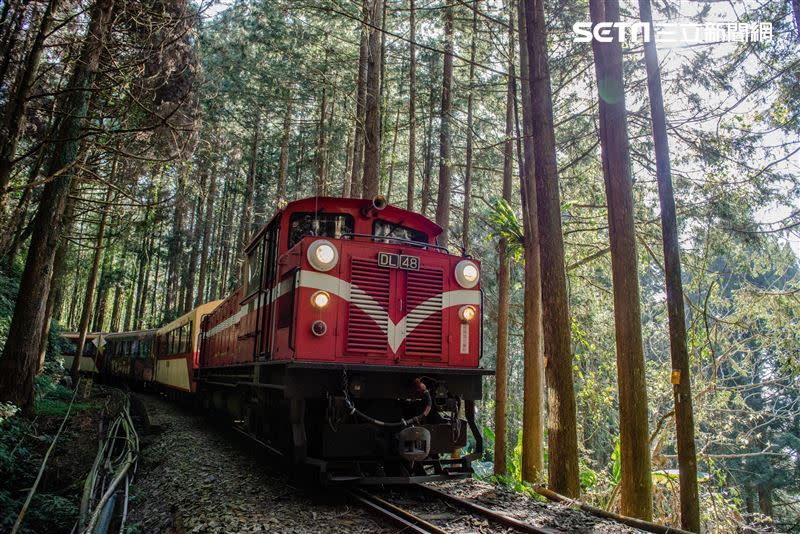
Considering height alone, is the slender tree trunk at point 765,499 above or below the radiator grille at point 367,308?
below

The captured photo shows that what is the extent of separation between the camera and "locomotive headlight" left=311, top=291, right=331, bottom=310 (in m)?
5.42

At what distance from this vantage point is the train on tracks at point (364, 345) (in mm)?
5188

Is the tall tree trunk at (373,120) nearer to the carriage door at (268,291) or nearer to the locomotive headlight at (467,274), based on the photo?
the carriage door at (268,291)

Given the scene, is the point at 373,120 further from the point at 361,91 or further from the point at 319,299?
the point at 319,299

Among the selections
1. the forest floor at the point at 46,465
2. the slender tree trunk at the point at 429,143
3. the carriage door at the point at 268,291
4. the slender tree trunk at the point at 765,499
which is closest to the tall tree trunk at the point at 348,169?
the slender tree trunk at the point at 429,143

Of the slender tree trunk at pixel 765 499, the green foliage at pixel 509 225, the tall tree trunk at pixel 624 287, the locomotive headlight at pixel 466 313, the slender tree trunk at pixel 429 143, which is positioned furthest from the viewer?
the slender tree trunk at pixel 765 499

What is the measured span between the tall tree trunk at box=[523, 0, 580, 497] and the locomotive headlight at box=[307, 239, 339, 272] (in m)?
3.32

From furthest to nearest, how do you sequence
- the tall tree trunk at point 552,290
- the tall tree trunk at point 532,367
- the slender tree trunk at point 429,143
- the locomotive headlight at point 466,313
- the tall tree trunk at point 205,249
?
1. the tall tree trunk at point 205,249
2. the slender tree trunk at point 429,143
3. the tall tree trunk at point 532,367
4. the tall tree trunk at point 552,290
5. the locomotive headlight at point 466,313

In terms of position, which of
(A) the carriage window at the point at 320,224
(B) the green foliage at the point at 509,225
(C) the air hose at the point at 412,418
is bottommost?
(C) the air hose at the point at 412,418

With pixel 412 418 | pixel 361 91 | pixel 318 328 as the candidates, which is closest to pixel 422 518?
pixel 412 418

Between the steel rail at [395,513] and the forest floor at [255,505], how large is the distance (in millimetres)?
83

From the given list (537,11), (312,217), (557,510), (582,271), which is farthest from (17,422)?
(582,271)

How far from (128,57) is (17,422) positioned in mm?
7275

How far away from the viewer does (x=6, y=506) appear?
17.4ft
